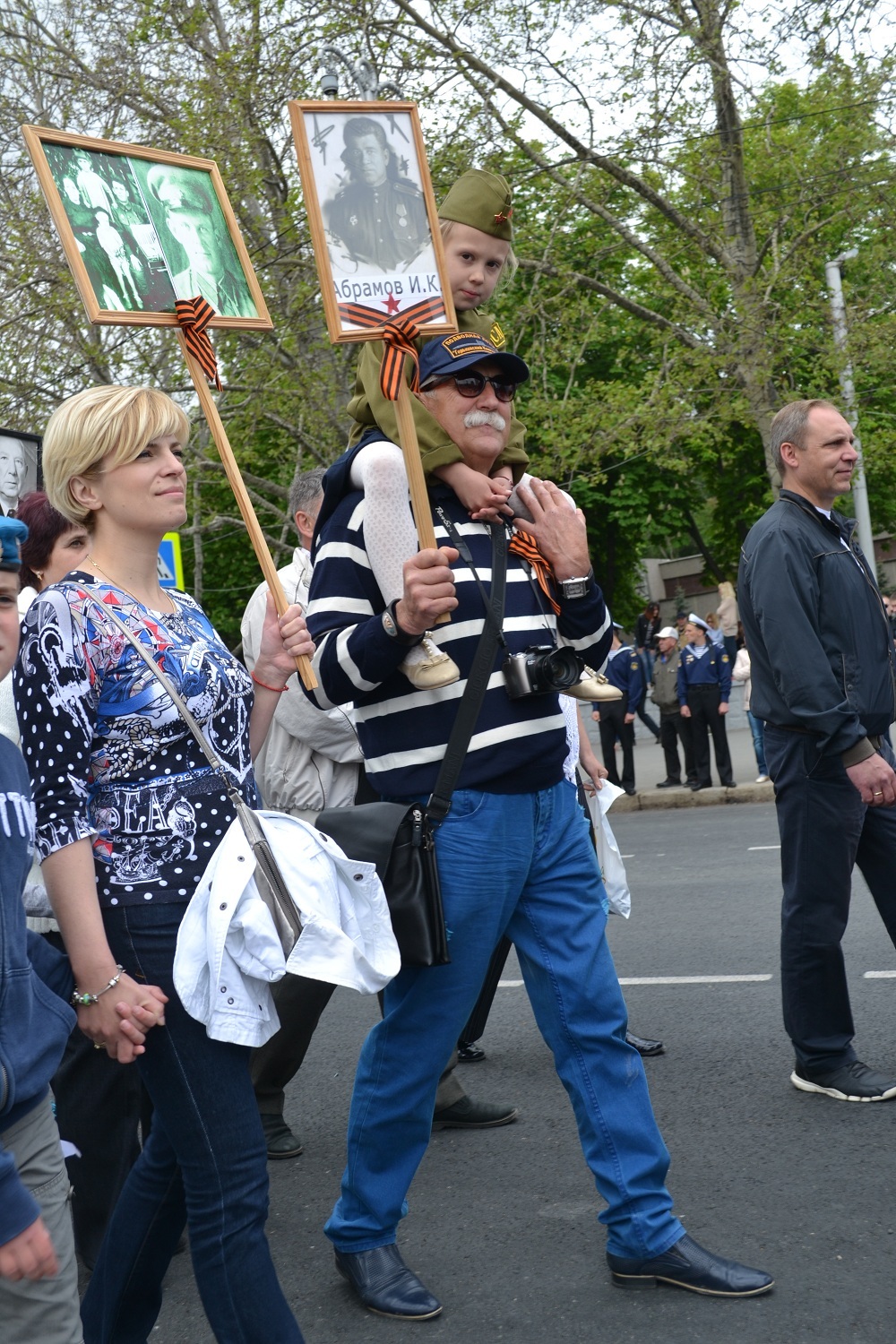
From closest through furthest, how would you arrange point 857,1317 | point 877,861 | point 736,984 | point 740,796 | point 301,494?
point 857,1317 < point 877,861 < point 301,494 < point 736,984 < point 740,796

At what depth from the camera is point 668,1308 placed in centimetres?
301

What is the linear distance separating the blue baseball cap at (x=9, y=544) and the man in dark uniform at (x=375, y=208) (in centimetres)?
120

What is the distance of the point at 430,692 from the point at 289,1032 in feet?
4.91

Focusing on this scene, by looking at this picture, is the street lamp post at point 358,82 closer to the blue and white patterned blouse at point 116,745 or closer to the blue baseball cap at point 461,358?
the blue baseball cap at point 461,358

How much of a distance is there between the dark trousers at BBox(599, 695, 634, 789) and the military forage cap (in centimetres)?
1189

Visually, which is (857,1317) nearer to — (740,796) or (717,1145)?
(717,1145)

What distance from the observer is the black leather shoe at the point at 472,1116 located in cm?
441

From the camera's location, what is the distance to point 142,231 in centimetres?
307

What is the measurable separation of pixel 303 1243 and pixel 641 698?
14.2m

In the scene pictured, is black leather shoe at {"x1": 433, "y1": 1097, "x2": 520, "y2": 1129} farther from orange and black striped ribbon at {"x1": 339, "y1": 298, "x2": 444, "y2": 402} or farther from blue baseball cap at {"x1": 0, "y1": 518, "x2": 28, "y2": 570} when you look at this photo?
→ blue baseball cap at {"x1": 0, "y1": 518, "x2": 28, "y2": 570}

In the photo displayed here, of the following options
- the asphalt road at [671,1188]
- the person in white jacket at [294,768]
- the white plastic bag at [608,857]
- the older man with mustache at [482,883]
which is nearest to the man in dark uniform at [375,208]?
the older man with mustache at [482,883]

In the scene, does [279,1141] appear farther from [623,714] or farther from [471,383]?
[623,714]

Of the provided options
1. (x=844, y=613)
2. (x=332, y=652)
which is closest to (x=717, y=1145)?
(x=844, y=613)

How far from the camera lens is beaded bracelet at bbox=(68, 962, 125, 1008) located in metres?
2.32
